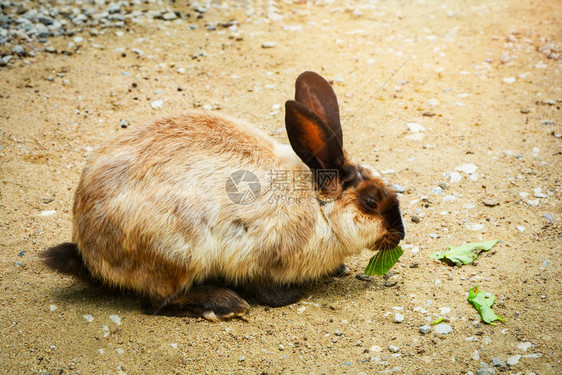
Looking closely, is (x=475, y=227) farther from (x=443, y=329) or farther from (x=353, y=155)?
(x=353, y=155)

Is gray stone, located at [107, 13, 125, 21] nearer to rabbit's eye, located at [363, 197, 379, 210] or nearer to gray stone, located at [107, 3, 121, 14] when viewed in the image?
gray stone, located at [107, 3, 121, 14]

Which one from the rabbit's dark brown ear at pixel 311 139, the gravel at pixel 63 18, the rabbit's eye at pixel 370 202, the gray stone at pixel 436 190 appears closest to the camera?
the rabbit's dark brown ear at pixel 311 139

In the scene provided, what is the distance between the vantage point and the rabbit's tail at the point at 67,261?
4074 millimetres

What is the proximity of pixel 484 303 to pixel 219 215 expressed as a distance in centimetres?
201

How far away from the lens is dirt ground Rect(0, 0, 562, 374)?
3660 millimetres

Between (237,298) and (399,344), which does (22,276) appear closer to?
(237,298)

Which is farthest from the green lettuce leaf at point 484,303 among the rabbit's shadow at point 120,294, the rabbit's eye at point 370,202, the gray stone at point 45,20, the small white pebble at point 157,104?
the gray stone at point 45,20

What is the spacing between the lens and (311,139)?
4.05m

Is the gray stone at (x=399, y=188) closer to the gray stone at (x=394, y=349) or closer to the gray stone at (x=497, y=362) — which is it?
the gray stone at (x=394, y=349)

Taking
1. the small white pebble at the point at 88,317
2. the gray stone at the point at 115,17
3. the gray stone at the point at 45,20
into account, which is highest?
the gray stone at the point at 115,17

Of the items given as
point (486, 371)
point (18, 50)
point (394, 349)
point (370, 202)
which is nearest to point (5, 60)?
point (18, 50)

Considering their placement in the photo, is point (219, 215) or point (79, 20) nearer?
point (219, 215)

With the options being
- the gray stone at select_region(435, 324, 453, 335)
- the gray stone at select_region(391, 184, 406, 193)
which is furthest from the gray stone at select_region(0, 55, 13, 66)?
the gray stone at select_region(435, 324, 453, 335)

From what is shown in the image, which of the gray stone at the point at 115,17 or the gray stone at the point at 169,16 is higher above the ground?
the gray stone at the point at 169,16
